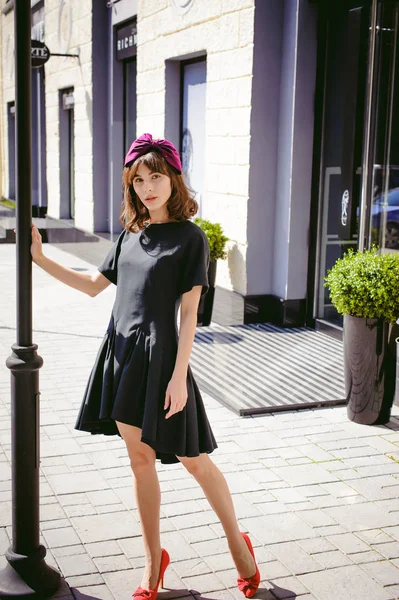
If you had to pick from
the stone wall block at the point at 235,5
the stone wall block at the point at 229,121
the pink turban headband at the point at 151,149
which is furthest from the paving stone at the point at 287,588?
the stone wall block at the point at 235,5

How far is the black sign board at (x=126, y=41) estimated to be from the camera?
1280cm

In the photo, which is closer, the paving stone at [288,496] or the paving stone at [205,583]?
the paving stone at [205,583]

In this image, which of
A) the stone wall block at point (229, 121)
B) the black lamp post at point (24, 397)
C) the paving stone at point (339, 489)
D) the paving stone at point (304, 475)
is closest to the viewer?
the black lamp post at point (24, 397)

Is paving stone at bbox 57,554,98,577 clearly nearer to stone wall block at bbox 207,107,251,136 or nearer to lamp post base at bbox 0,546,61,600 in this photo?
lamp post base at bbox 0,546,61,600

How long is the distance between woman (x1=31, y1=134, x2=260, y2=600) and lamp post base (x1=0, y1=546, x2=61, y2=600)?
396 mm

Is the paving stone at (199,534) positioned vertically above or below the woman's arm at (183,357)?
below

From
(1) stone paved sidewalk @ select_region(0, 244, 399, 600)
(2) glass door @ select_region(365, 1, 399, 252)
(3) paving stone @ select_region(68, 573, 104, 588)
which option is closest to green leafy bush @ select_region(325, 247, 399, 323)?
(1) stone paved sidewalk @ select_region(0, 244, 399, 600)

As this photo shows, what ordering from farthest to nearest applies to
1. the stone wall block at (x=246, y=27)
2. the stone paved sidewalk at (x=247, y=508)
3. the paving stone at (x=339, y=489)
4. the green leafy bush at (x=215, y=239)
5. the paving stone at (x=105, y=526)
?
1. the green leafy bush at (x=215, y=239)
2. the stone wall block at (x=246, y=27)
3. the paving stone at (x=339, y=489)
4. the paving stone at (x=105, y=526)
5. the stone paved sidewalk at (x=247, y=508)

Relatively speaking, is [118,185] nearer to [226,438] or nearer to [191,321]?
[226,438]

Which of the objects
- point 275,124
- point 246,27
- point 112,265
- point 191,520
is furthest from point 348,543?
point 246,27

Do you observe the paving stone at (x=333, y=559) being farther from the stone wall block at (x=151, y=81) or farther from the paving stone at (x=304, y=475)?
the stone wall block at (x=151, y=81)

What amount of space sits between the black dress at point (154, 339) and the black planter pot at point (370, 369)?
2.66 meters

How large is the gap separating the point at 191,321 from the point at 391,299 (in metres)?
2.82

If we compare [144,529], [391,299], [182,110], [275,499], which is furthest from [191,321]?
[182,110]
